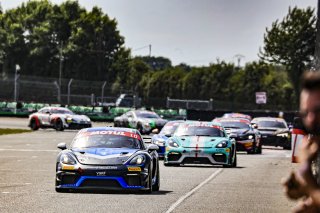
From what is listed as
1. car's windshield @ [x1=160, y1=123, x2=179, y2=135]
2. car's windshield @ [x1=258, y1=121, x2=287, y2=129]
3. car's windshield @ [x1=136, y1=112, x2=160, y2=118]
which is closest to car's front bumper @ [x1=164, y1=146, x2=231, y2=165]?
car's windshield @ [x1=160, y1=123, x2=179, y2=135]

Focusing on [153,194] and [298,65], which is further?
[298,65]

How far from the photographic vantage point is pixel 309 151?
157 inches

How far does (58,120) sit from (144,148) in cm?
3513

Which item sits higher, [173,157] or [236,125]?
[236,125]

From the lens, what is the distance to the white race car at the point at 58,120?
51.7 meters

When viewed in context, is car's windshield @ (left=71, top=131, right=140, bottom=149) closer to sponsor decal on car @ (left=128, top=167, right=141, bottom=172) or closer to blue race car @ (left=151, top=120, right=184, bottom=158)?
sponsor decal on car @ (left=128, top=167, right=141, bottom=172)

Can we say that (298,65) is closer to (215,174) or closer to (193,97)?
(193,97)

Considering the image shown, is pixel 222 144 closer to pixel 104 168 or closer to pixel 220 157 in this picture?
pixel 220 157

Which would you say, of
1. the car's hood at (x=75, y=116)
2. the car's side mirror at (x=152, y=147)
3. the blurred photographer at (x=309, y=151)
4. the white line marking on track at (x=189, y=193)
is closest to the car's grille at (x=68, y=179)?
the car's side mirror at (x=152, y=147)

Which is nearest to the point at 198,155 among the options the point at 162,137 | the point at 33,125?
the point at 162,137

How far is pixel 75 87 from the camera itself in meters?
86.0

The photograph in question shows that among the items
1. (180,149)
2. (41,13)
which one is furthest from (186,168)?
(41,13)

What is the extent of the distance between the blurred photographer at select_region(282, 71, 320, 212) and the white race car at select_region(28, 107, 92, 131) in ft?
156

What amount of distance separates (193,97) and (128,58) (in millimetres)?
10383
